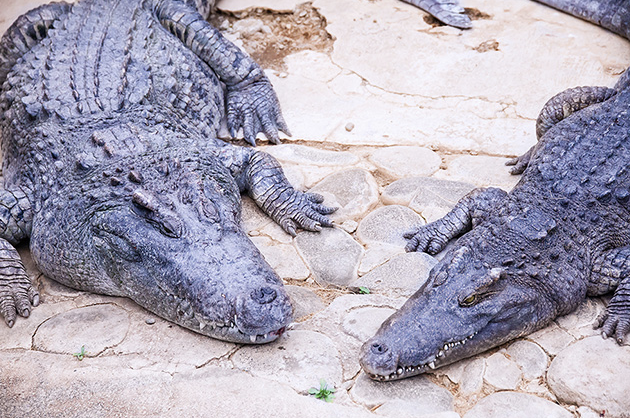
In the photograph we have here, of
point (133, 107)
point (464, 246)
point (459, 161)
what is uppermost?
point (133, 107)

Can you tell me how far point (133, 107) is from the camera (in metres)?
4.58

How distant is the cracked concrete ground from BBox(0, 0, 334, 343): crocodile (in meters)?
0.17

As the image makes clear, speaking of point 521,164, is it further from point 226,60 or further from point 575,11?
point 226,60

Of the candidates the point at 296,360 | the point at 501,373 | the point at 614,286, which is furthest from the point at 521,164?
the point at 296,360

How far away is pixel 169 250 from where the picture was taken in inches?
134

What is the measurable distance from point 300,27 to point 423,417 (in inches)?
174

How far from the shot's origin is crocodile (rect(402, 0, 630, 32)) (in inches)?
229

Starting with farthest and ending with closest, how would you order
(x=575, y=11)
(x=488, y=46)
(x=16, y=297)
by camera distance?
(x=575, y=11)
(x=488, y=46)
(x=16, y=297)

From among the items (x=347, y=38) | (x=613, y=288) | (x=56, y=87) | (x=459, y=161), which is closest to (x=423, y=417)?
(x=613, y=288)

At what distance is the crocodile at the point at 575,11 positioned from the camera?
5805 mm

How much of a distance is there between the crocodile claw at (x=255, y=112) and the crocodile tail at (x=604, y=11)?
278cm

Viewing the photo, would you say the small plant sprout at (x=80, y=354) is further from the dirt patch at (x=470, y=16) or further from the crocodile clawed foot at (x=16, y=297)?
the dirt patch at (x=470, y=16)

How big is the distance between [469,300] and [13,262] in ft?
8.14

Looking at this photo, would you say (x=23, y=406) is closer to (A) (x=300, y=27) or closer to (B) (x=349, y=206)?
(B) (x=349, y=206)
